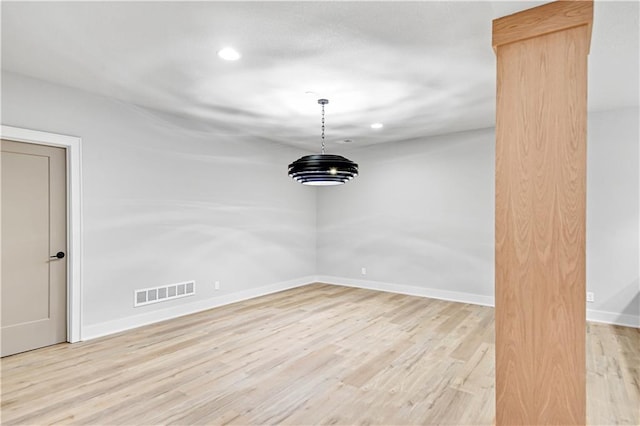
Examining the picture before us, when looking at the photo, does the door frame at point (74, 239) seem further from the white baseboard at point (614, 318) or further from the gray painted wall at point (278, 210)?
the white baseboard at point (614, 318)

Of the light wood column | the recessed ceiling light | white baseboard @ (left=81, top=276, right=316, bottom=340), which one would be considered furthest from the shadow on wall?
the recessed ceiling light

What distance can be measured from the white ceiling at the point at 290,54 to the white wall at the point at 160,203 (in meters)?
0.30

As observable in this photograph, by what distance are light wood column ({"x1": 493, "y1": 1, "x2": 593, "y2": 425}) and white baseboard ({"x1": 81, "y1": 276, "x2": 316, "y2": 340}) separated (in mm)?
4054

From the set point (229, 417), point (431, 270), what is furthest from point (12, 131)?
point (431, 270)

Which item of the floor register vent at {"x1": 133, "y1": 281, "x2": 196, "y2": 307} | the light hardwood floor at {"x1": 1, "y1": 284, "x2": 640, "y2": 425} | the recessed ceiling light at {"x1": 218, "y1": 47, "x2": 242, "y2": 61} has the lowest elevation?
the light hardwood floor at {"x1": 1, "y1": 284, "x2": 640, "y2": 425}

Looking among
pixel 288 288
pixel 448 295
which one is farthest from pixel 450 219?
pixel 288 288

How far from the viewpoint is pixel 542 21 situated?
1.93 metres

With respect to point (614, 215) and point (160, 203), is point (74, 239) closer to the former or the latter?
point (160, 203)

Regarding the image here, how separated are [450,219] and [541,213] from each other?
405 cm

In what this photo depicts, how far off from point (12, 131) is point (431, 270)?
5.78m

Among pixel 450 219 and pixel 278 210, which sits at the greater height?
pixel 278 210

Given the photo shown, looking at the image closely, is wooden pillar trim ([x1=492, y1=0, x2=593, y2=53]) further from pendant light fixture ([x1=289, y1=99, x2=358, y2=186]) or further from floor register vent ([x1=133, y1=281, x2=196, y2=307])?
floor register vent ([x1=133, y1=281, x2=196, y2=307])

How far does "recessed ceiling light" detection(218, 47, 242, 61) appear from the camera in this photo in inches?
116

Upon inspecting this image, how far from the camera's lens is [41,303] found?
374 centimetres
